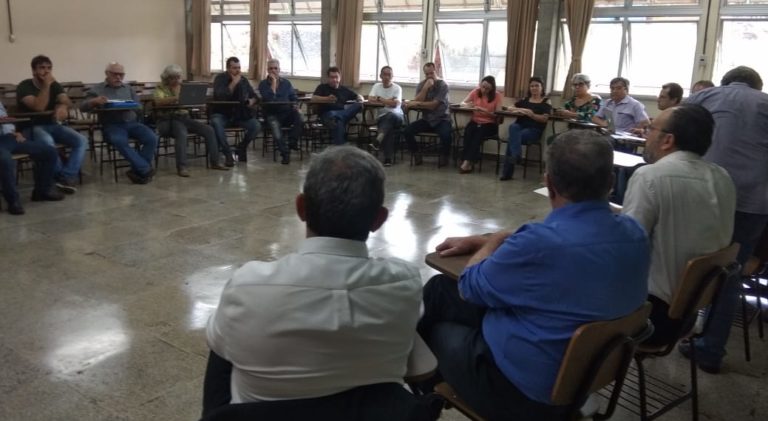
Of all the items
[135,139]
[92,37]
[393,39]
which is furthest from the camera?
[92,37]

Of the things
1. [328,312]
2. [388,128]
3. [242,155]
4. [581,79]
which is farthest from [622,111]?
[328,312]

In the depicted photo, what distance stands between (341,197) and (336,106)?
756 cm

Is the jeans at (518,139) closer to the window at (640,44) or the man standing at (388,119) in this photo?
the window at (640,44)

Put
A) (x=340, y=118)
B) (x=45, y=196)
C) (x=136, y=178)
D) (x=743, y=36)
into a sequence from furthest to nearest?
(x=340, y=118) → (x=743, y=36) → (x=136, y=178) → (x=45, y=196)

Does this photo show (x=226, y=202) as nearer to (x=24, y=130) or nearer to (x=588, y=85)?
(x=24, y=130)

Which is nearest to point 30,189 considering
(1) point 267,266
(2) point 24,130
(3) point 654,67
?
(2) point 24,130

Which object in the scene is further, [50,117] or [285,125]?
[285,125]

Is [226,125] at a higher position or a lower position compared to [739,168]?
lower

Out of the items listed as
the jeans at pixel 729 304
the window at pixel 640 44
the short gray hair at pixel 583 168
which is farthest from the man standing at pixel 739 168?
the window at pixel 640 44

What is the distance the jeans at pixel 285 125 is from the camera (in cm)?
792

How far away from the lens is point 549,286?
1.49 m

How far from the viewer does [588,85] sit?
23.5 feet

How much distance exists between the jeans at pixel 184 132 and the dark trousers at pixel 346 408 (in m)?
6.11

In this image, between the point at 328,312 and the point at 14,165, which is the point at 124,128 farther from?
the point at 328,312
